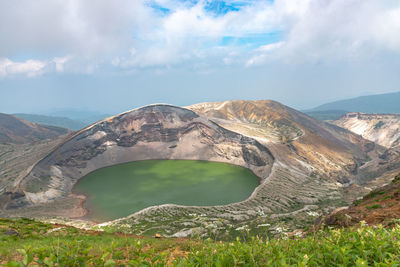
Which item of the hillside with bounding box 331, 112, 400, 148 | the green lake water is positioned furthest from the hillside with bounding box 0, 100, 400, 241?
the hillside with bounding box 331, 112, 400, 148

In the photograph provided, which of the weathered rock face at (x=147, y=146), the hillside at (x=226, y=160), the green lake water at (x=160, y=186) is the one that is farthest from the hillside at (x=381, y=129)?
the green lake water at (x=160, y=186)

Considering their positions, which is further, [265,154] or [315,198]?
[265,154]

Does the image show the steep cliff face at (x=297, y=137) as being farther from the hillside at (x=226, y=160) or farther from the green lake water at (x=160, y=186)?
the green lake water at (x=160, y=186)

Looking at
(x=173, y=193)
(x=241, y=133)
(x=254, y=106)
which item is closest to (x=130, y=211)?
(x=173, y=193)

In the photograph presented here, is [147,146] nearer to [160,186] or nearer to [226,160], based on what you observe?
[226,160]

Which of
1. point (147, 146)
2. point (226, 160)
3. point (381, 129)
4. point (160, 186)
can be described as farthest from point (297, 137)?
point (381, 129)

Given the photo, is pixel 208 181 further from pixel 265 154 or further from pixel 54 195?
pixel 54 195

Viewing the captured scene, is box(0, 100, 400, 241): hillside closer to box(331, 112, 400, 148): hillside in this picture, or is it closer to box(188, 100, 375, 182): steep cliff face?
box(188, 100, 375, 182): steep cliff face

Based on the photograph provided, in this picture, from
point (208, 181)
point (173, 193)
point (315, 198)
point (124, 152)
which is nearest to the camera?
point (315, 198)
